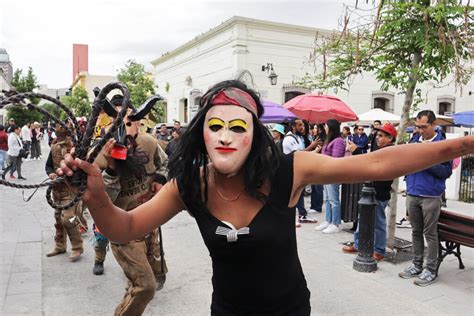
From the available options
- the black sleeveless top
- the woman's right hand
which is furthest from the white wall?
the woman's right hand

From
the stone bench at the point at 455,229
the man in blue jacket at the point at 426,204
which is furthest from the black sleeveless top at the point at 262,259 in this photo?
the stone bench at the point at 455,229

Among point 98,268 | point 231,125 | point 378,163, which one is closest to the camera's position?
point 378,163

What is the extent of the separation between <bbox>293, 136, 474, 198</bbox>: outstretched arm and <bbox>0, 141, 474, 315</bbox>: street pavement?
2615 mm

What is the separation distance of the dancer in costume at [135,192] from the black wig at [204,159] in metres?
1.14

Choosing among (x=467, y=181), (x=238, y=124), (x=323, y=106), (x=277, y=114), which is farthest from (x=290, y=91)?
(x=238, y=124)

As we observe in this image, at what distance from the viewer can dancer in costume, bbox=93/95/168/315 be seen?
130 inches

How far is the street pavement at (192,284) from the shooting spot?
13.7ft

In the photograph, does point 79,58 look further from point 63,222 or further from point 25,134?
point 63,222

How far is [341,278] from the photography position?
4.96 metres

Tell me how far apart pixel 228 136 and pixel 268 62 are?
1773cm

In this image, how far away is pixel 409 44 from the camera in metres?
5.30

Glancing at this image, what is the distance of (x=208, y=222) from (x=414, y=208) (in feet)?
12.2

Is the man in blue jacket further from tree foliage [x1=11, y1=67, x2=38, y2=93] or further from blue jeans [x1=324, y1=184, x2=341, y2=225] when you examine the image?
tree foliage [x1=11, y1=67, x2=38, y2=93]

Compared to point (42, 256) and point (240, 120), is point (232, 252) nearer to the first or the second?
point (240, 120)
